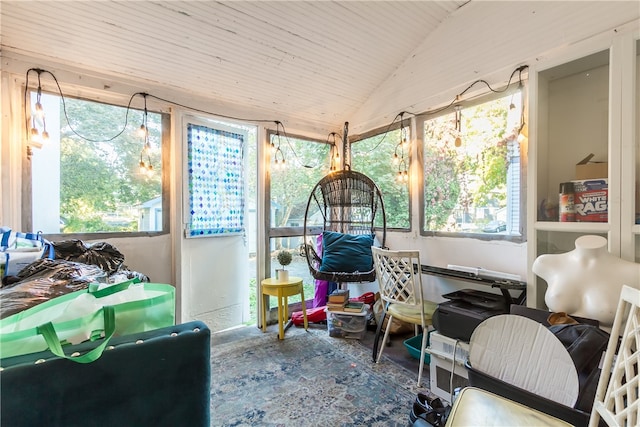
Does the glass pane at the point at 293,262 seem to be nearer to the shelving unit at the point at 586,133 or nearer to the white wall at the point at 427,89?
the white wall at the point at 427,89

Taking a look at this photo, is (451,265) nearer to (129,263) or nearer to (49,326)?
(49,326)

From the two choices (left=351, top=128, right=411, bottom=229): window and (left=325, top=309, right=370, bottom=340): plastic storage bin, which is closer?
(left=325, top=309, right=370, bottom=340): plastic storage bin

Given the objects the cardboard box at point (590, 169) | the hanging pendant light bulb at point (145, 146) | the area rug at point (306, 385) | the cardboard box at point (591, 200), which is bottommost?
the area rug at point (306, 385)

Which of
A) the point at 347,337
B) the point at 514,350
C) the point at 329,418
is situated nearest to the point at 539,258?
the point at 514,350

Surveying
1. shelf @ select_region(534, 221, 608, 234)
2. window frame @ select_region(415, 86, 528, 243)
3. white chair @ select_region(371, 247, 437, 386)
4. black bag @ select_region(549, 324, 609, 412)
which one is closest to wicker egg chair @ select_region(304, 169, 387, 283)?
window frame @ select_region(415, 86, 528, 243)

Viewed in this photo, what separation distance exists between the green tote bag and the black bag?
1497 mm

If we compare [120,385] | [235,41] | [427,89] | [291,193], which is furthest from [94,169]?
[427,89]

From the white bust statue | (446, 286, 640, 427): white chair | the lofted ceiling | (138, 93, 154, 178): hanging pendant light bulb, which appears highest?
the lofted ceiling

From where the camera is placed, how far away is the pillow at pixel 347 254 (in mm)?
2859

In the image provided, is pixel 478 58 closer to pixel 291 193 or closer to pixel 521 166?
pixel 521 166

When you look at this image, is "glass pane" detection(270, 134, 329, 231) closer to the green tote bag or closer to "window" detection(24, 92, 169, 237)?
"window" detection(24, 92, 169, 237)

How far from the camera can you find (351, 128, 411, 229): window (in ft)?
10.1

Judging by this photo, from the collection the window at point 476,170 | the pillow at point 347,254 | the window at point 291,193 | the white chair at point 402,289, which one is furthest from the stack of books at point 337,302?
the window at point 476,170

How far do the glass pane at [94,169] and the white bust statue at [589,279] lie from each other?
290 centimetres
